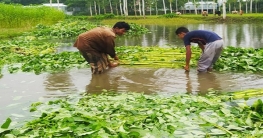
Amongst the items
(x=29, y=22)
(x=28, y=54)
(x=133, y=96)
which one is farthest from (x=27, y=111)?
(x=29, y=22)

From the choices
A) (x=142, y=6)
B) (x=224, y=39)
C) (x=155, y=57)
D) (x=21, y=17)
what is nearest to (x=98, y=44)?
(x=155, y=57)

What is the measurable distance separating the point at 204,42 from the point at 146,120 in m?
3.86

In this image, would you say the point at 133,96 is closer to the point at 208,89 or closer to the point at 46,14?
the point at 208,89

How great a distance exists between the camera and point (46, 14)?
87.8ft

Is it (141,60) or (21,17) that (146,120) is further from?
(21,17)

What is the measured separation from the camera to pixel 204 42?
299 inches

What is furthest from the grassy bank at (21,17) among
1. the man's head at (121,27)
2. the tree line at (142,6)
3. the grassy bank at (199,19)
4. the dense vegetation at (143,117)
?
the tree line at (142,6)

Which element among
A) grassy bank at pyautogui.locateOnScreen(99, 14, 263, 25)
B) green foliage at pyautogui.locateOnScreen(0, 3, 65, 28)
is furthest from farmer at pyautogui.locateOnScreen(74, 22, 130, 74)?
grassy bank at pyautogui.locateOnScreen(99, 14, 263, 25)

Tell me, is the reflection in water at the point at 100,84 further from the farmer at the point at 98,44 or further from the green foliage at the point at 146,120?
the green foliage at the point at 146,120

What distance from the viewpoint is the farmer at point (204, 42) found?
7223 mm

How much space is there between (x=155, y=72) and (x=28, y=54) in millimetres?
4561

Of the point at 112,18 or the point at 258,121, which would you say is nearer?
the point at 258,121

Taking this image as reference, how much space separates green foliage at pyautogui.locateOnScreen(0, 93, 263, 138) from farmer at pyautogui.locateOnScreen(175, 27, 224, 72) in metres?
2.28

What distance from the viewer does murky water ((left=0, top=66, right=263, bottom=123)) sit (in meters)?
6.15
